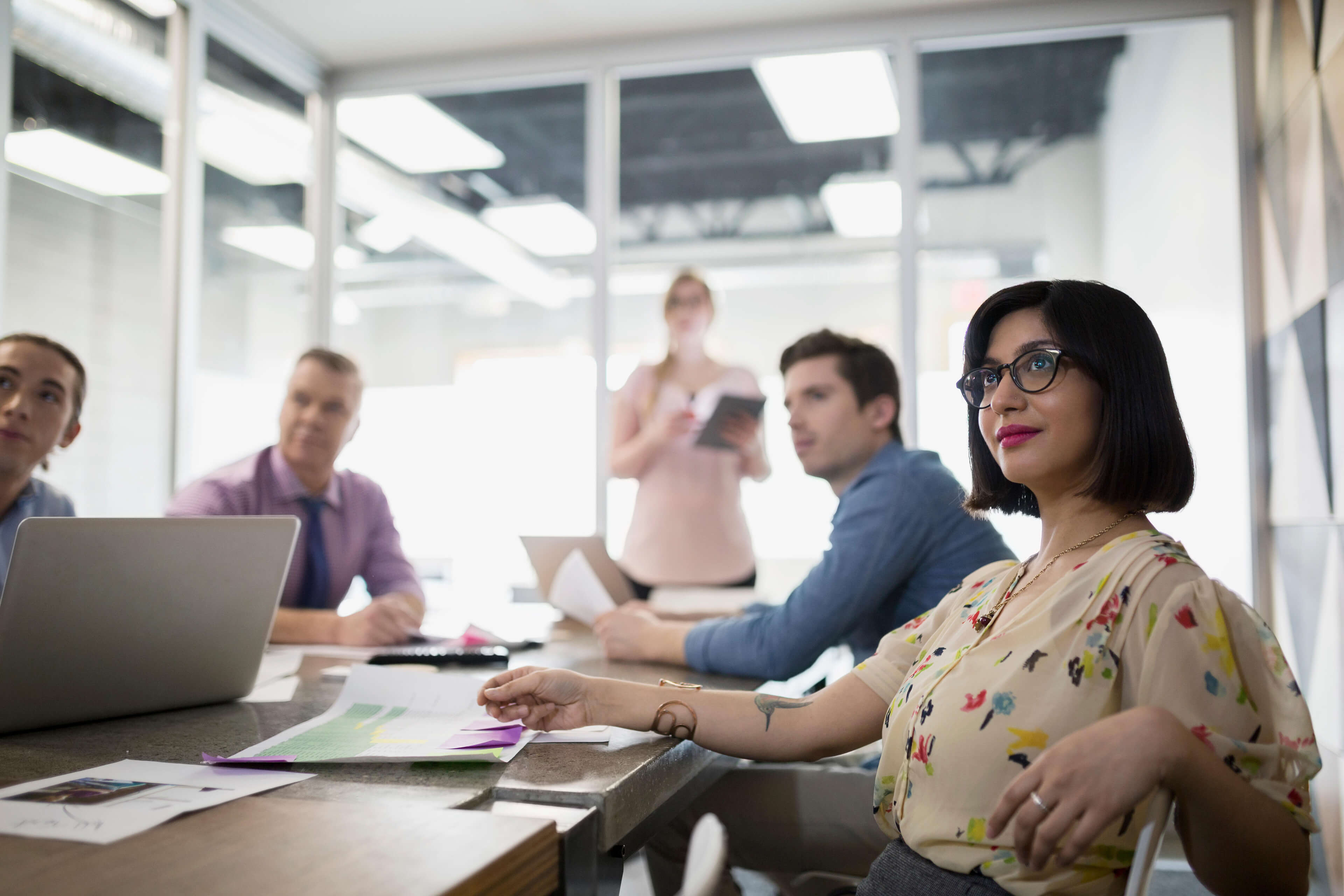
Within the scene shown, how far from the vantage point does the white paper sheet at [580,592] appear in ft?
6.75

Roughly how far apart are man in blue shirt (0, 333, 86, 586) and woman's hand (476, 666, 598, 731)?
1129 mm

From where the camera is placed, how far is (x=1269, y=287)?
328 centimetres

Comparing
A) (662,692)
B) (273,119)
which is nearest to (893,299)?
(273,119)

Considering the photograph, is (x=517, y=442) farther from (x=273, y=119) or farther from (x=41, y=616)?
(x=41, y=616)

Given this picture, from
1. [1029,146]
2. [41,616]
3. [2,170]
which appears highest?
[1029,146]

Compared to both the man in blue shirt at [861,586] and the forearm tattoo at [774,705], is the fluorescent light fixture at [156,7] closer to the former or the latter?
the man in blue shirt at [861,586]

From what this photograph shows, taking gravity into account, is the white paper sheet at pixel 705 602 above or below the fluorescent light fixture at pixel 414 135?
below

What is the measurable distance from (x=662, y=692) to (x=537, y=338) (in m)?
3.02

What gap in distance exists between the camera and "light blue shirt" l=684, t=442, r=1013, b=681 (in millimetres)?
1633

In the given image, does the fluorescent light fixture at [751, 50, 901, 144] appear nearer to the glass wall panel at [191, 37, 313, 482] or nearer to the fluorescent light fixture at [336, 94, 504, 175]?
the fluorescent light fixture at [336, 94, 504, 175]

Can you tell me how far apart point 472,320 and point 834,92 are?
1719 mm

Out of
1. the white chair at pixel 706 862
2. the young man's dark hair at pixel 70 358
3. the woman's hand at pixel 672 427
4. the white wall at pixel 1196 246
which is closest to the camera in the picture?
the white chair at pixel 706 862

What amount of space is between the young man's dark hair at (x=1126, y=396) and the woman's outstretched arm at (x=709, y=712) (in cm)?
40

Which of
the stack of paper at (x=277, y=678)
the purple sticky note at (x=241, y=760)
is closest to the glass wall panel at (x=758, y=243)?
the stack of paper at (x=277, y=678)
